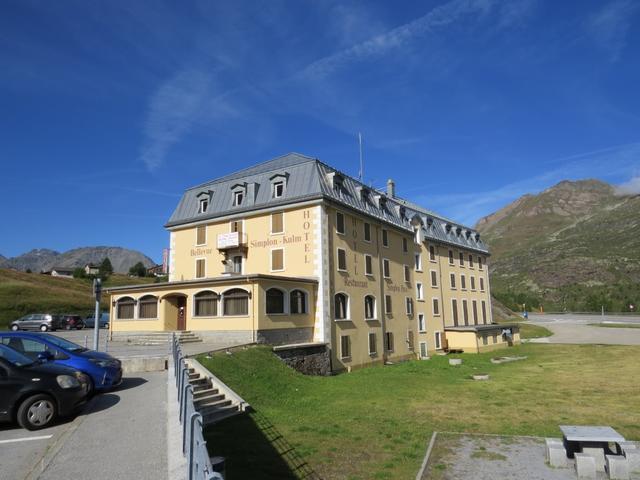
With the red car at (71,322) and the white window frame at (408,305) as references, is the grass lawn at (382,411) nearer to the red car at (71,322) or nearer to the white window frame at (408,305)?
the white window frame at (408,305)

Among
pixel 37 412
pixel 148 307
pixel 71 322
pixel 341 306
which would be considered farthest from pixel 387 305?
pixel 71 322

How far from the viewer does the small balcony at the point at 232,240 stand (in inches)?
1109

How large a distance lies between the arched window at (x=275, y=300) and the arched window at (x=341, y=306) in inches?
163

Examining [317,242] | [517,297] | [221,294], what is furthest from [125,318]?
[517,297]

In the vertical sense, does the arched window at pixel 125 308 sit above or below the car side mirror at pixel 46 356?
above

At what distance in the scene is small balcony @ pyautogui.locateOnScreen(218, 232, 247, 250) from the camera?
28.2 m

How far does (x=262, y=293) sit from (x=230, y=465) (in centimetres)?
1317

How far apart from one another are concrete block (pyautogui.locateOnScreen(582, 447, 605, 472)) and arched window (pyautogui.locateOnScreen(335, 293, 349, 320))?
17.5 m

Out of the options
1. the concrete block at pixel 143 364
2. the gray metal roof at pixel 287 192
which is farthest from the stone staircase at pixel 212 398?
the gray metal roof at pixel 287 192

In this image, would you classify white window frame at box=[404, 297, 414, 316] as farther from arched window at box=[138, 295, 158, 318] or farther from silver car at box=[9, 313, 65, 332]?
silver car at box=[9, 313, 65, 332]

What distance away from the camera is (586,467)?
30.2 feet

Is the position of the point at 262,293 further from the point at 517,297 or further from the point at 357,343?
the point at 517,297

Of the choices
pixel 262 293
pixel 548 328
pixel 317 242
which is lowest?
pixel 548 328

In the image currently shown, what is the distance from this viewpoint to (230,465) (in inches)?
385
